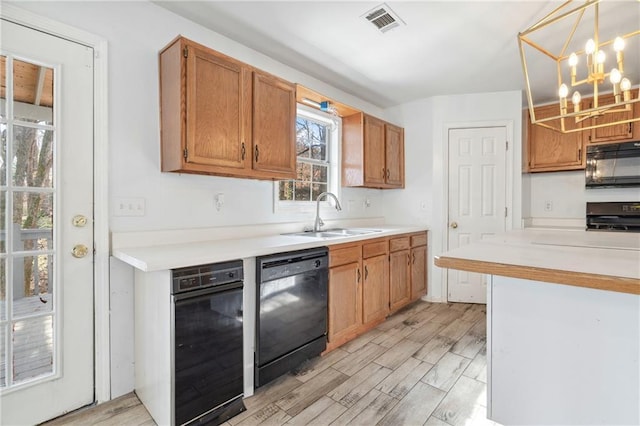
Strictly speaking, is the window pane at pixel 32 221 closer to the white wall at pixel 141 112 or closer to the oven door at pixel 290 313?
the white wall at pixel 141 112

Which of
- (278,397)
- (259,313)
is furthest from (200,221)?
(278,397)

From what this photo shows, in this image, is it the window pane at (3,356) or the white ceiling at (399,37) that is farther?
the white ceiling at (399,37)

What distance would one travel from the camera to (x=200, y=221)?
2225 millimetres

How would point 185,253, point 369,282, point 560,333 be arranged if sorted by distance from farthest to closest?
point 369,282
point 185,253
point 560,333

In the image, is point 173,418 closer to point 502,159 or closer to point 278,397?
point 278,397

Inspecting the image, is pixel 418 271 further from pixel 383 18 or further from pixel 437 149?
pixel 383 18

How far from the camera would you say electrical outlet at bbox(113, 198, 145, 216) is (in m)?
1.85

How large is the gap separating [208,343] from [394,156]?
3.03m

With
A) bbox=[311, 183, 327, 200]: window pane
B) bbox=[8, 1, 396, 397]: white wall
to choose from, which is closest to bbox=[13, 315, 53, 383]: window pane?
bbox=[8, 1, 396, 397]: white wall

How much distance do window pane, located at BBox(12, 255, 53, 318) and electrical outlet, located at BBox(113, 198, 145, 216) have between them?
16.0 inches

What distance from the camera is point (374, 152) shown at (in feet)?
11.4

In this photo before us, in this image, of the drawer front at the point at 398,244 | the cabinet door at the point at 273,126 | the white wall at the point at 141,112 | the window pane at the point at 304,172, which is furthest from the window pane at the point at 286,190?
the drawer front at the point at 398,244

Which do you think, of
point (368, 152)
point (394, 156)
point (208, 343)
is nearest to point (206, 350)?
point (208, 343)

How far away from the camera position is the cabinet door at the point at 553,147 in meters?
3.58
